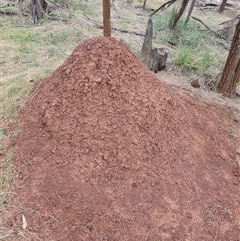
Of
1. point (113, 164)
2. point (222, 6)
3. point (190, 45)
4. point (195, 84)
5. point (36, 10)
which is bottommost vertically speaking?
point (222, 6)

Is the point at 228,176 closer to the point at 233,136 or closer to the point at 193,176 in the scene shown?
the point at 193,176

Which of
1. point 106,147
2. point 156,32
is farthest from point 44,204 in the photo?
point 156,32

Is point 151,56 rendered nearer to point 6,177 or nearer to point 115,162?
point 115,162

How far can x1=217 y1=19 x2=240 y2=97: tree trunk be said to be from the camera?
3.28m

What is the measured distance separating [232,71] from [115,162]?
205 centimetres

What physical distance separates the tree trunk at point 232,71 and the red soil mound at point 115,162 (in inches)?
47.3

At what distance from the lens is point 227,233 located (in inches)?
76.0

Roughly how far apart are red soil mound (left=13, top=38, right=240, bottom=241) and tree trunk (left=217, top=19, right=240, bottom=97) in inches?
47.3

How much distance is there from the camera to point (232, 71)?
339 cm

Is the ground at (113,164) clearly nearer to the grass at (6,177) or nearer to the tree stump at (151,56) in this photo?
the grass at (6,177)

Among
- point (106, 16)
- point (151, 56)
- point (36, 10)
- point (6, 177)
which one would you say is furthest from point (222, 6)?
point (6, 177)

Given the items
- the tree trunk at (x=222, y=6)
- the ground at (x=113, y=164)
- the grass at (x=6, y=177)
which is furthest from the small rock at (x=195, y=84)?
the tree trunk at (x=222, y=6)

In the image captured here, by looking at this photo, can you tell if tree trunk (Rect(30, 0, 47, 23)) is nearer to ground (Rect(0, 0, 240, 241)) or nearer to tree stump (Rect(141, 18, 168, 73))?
tree stump (Rect(141, 18, 168, 73))

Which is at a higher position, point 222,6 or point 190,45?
point 190,45
